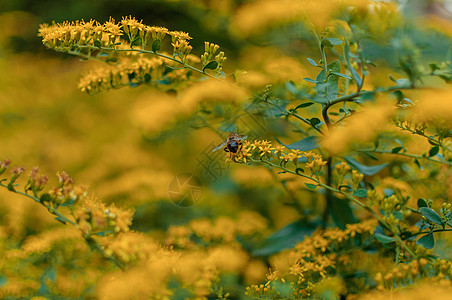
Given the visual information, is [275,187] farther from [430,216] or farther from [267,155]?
[430,216]

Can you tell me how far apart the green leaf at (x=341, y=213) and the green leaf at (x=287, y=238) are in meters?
0.07

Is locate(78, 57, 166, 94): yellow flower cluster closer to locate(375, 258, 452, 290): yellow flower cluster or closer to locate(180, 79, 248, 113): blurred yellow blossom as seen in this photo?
locate(180, 79, 248, 113): blurred yellow blossom

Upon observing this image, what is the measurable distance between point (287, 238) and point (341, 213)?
0.13 m

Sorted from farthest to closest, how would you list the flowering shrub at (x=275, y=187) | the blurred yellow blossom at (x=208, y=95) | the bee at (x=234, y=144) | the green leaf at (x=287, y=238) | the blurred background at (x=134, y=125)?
the blurred background at (x=134, y=125), the blurred yellow blossom at (x=208, y=95), the green leaf at (x=287, y=238), the bee at (x=234, y=144), the flowering shrub at (x=275, y=187)

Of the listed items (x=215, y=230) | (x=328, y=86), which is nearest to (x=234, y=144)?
(x=328, y=86)

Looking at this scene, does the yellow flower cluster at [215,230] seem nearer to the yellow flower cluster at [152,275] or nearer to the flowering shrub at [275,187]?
the flowering shrub at [275,187]

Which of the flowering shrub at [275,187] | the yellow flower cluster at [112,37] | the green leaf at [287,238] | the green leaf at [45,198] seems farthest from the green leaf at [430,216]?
the green leaf at [45,198]

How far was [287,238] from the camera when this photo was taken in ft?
2.73

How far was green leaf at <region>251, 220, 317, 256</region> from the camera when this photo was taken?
816 mm

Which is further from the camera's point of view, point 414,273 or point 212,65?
point 212,65

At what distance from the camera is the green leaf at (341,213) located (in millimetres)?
786

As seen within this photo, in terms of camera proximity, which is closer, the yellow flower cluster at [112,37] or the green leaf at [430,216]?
the green leaf at [430,216]

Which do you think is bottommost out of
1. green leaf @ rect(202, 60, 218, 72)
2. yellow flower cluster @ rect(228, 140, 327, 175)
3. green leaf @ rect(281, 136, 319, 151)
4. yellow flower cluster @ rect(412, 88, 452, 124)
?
yellow flower cluster @ rect(228, 140, 327, 175)

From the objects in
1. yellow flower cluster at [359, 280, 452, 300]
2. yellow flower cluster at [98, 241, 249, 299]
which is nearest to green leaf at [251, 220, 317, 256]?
yellow flower cluster at [98, 241, 249, 299]
